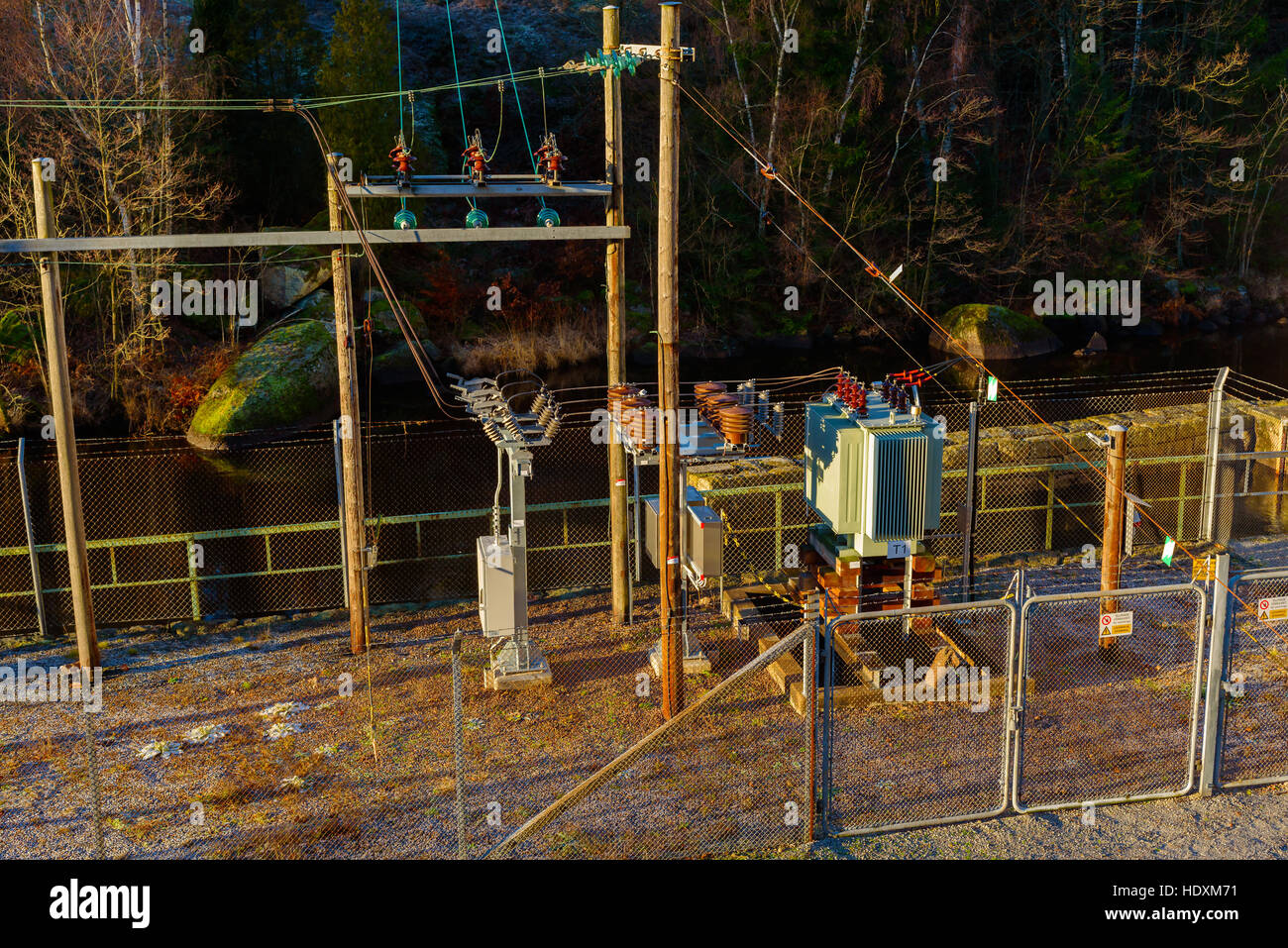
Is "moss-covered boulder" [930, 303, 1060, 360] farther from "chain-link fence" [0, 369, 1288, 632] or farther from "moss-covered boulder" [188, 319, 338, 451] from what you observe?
"moss-covered boulder" [188, 319, 338, 451]

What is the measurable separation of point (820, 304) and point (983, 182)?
26.4 ft

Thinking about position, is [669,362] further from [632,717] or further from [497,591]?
[632,717]

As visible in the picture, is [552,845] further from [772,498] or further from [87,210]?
[87,210]

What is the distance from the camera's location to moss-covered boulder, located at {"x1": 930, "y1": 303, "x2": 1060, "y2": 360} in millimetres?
Result: 40750

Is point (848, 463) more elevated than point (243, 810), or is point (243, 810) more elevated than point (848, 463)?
point (848, 463)

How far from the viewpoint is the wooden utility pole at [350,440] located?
12.7m

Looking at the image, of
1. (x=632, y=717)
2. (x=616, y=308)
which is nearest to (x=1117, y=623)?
(x=632, y=717)

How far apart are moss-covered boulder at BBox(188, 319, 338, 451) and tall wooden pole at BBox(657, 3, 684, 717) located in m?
19.7

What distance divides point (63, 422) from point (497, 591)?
185 inches

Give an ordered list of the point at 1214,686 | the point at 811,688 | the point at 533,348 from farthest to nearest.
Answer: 1. the point at 533,348
2. the point at 1214,686
3. the point at 811,688

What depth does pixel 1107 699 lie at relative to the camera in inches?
477

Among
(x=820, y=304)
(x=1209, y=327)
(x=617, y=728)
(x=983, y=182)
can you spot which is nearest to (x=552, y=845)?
(x=617, y=728)

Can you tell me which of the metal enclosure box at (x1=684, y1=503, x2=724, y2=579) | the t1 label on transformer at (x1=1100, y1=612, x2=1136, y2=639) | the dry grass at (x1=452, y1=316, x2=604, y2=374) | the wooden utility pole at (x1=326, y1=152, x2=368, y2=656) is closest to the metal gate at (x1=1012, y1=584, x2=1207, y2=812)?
the t1 label on transformer at (x1=1100, y1=612, x2=1136, y2=639)

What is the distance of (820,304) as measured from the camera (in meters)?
44.3
